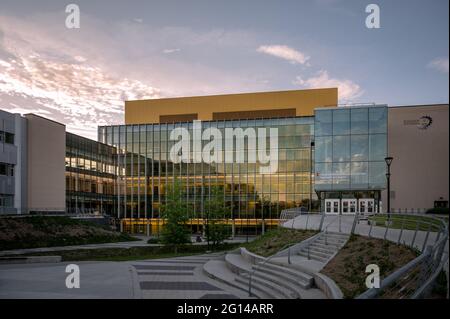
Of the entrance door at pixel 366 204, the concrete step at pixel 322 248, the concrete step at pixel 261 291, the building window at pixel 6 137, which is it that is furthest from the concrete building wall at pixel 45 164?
the entrance door at pixel 366 204

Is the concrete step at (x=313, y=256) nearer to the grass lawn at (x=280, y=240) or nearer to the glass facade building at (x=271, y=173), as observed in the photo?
the grass lawn at (x=280, y=240)

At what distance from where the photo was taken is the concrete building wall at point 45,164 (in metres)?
47.9

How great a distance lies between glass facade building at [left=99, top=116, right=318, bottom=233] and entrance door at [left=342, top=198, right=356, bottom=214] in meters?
8.69

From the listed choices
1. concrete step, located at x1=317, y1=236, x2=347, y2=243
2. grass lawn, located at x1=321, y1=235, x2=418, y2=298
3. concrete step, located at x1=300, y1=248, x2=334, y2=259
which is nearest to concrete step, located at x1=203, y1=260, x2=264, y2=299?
grass lawn, located at x1=321, y1=235, x2=418, y2=298

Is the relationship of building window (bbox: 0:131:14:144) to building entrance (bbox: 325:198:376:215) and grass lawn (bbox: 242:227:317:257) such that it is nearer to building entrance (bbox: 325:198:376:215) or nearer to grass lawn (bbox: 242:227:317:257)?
grass lawn (bbox: 242:227:317:257)

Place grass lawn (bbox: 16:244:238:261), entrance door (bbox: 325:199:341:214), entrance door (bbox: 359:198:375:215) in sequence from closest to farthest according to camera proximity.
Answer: grass lawn (bbox: 16:244:238:261)
entrance door (bbox: 359:198:375:215)
entrance door (bbox: 325:199:341:214)

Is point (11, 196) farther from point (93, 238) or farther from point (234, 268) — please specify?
point (234, 268)

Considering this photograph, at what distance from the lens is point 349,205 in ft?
143

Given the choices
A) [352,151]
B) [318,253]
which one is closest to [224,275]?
[318,253]

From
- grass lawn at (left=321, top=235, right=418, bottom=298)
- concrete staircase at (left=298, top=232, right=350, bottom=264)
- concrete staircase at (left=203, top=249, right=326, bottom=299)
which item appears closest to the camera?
grass lawn at (left=321, top=235, right=418, bottom=298)

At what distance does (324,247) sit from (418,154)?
36957 millimetres

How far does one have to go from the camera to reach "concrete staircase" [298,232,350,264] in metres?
16.7

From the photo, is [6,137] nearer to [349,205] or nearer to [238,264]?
[238,264]

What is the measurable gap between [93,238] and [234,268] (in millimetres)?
26036
